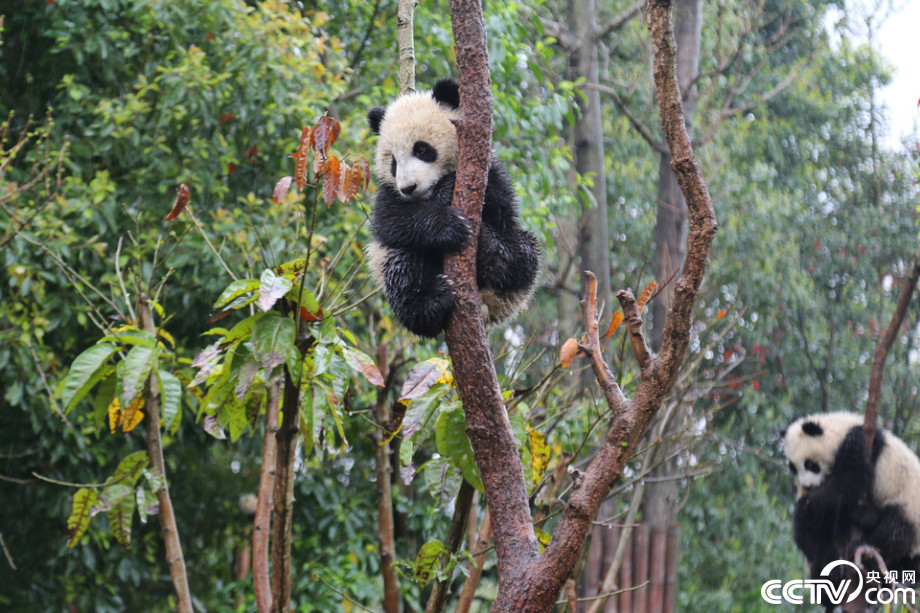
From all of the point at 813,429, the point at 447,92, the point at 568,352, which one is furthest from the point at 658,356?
the point at 813,429

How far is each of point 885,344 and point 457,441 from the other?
1.69 metres

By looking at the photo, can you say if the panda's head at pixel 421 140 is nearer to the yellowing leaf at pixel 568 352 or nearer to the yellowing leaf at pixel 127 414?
the yellowing leaf at pixel 568 352

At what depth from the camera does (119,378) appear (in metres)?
2.45

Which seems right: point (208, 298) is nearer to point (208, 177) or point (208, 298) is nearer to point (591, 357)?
point (208, 177)

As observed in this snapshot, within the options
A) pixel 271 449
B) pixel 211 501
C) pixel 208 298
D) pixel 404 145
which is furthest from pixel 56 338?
pixel 404 145

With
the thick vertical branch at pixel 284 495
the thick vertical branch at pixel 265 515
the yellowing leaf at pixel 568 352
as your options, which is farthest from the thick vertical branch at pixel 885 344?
the thick vertical branch at pixel 265 515

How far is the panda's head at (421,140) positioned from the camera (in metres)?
2.58

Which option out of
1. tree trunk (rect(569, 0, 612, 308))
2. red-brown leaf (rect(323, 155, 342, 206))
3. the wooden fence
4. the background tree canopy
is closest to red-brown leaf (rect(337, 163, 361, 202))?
red-brown leaf (rect(323, 155, 342, 206))

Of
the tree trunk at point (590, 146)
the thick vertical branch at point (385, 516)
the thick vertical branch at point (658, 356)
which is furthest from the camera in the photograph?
the tree trunk at point (590, 146)

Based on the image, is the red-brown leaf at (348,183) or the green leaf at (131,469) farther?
the green leaf at (131,469)

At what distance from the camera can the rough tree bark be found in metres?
1.64

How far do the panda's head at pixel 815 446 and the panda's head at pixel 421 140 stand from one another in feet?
10.3

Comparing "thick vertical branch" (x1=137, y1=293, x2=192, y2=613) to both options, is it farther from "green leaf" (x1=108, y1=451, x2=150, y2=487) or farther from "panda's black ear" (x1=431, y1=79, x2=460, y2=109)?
"panda's black ear" (x1=431, y1=79, x2=460, y2=109)

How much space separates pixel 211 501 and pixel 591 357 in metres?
5.72
